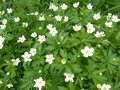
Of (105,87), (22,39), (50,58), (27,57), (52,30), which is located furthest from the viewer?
(22,39)

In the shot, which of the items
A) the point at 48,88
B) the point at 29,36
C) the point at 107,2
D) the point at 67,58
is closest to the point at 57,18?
the point at 29,36

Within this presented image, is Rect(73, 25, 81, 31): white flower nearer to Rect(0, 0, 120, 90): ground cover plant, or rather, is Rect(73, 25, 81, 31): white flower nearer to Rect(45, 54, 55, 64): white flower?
Rect(0, 0, 120, 90): ground cover plant

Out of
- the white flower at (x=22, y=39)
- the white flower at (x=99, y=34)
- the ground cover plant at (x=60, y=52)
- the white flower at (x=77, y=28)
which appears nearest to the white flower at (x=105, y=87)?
the ground cover plant at (x=60, y=52)

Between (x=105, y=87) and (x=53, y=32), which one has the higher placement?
(x=53, y=32)

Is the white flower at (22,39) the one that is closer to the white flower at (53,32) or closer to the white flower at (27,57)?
the white flower at (27,57)

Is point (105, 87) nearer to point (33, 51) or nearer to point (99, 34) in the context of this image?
point (99, 34)

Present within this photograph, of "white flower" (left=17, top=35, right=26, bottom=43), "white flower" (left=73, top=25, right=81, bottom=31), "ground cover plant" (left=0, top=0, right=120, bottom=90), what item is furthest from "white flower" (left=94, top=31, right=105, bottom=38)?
"white flower" (left=17, top=35, right=26, bottom=43)

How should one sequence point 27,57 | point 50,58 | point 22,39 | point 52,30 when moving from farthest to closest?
point 22,39, point 52,30, point 27,57, point 50,58

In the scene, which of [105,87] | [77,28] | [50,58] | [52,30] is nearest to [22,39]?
[52,30]
